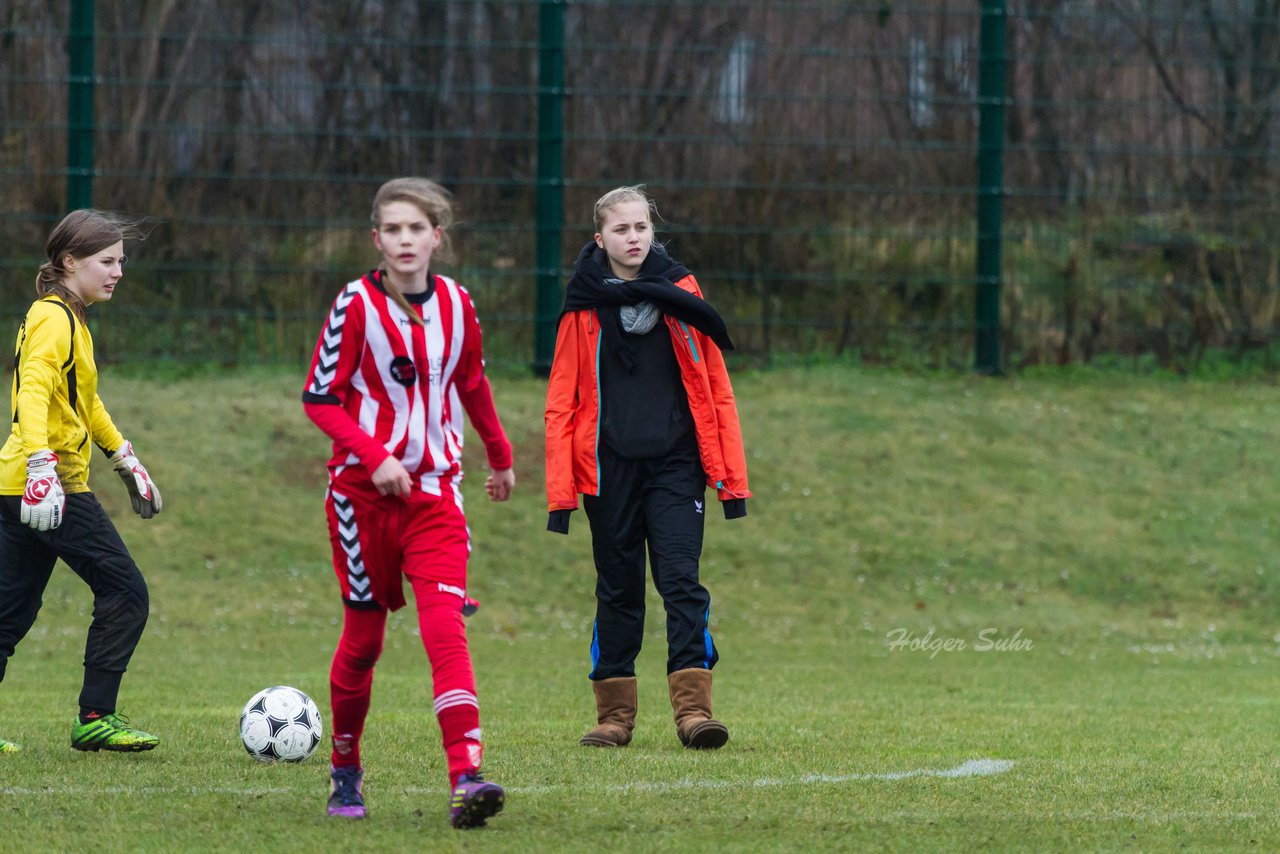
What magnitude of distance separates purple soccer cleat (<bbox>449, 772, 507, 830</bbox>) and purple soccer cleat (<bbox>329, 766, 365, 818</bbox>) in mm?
408

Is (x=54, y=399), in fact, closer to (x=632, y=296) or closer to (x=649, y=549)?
(x=632, y=296)

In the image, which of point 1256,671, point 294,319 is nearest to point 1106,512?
point 1256,671

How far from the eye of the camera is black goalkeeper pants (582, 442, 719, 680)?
269 inches

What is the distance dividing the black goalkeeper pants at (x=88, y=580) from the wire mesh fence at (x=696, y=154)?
908 cm

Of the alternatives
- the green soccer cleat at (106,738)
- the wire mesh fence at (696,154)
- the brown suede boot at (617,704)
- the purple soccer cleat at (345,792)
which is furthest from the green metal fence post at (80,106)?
the purple soccer cleat at (345,792)

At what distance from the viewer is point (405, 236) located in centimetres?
509

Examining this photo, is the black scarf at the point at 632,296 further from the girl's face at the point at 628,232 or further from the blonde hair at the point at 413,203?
the blonde hair at the point at 413,203

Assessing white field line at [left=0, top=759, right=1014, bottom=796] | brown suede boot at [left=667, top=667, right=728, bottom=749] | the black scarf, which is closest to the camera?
white field line at [left=0, top=759, right=1014, bottom=796]

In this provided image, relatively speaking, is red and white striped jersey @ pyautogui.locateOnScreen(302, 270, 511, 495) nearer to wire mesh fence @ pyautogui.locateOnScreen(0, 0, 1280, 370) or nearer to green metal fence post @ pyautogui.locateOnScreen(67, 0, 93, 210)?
wire mesh fence @ pyautogui.locateOnScreen(0, 0, 1280, 370)

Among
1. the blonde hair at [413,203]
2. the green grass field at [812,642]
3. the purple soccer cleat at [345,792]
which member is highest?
the blonde hair at [413,203]

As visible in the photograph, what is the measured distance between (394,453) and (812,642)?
6.69 metres

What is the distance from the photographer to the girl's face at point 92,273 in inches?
246

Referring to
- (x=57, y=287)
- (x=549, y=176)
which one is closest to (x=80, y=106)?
(x=549, y=176)

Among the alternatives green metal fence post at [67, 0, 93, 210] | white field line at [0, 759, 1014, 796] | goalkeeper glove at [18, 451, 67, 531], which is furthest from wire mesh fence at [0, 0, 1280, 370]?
white field line at [0, 759, 1014, 796]
